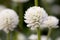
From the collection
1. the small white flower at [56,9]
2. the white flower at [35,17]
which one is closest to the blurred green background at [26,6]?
the small white flower at [56,9]

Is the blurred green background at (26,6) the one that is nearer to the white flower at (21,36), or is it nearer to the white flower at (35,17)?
the white flower at (21,36)

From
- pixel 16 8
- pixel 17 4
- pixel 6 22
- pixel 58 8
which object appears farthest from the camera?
pixel 58 8

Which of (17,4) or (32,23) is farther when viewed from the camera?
(17,4)

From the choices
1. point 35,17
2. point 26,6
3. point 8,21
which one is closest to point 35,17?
point 35,17

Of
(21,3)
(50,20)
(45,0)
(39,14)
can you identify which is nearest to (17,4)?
(21,3)

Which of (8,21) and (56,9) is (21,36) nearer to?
(8,21)

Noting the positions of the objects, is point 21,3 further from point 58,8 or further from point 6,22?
point 6,22

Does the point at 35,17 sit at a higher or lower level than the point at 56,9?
higher
